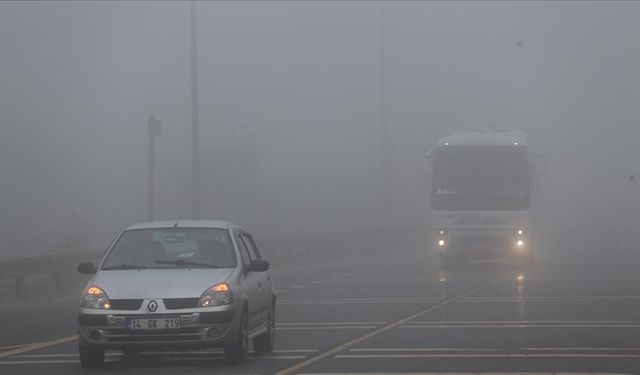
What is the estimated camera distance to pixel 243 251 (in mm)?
15289

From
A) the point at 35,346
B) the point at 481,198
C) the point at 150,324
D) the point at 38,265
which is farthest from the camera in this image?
the point at 481,198

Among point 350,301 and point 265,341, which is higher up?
point 265,341

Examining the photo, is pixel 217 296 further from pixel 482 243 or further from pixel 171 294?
pixel 482 243

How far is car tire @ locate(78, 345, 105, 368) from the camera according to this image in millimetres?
13844

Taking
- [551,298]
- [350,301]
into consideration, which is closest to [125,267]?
[350,301]

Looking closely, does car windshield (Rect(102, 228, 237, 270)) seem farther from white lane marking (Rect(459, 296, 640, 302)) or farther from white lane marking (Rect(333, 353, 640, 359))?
white lane marking (Rect(459, 296, 640, 302))

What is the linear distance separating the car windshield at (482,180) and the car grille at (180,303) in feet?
81.3

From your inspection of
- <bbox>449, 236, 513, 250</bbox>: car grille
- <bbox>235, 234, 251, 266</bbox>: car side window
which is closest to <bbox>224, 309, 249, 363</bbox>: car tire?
<bbox>235, 234, 251, 266</bbox>: car side window

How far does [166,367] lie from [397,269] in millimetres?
25246

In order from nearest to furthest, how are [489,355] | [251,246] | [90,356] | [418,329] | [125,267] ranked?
1. [90,356]
2. [125,267]
3. [489,355]
4. [251,246]
5. [418,329]

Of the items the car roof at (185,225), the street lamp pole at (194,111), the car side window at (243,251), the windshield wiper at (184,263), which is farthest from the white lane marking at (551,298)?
the street lamp pole at (194,111)

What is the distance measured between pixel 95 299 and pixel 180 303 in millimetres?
890

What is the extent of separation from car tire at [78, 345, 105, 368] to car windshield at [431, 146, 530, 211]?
2463 cm

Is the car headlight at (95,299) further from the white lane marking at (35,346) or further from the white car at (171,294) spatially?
the white lane marking at (35,346)
